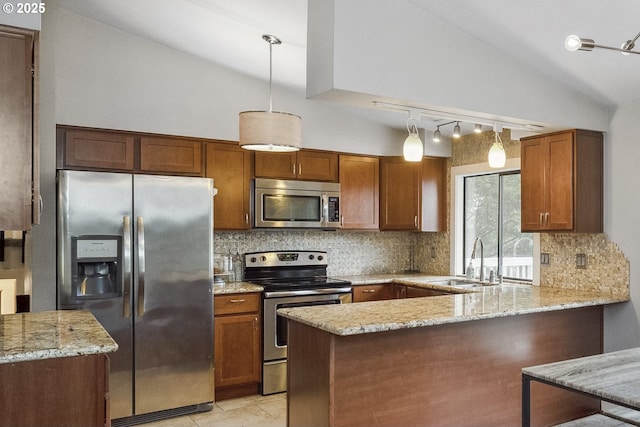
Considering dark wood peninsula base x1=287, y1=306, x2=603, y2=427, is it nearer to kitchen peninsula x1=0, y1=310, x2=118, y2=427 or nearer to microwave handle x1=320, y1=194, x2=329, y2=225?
kitchen peninsula x1=0, y1=310, x2=118, y2=427

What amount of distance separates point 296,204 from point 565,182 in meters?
2.26

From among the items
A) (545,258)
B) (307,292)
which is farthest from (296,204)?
(545,258)

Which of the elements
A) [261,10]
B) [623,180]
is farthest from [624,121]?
[261,10]

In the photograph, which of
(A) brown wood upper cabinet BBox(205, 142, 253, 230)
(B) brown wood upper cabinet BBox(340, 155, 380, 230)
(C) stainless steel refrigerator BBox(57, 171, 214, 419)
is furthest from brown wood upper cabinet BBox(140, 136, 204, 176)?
(B) brown wood upper cabinet BBox(340, 155, 380, 230)

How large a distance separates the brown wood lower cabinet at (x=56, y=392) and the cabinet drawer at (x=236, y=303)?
6.48ft

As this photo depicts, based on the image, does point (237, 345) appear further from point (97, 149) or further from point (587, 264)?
point (587, 264)

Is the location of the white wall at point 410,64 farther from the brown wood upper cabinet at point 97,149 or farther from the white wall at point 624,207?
the brown wood upper cabinet at point 97,149

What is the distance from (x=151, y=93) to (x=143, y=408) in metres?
2.43

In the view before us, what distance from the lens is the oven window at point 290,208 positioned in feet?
14.9

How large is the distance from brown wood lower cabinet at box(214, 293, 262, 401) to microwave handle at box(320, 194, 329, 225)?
1.04 meters

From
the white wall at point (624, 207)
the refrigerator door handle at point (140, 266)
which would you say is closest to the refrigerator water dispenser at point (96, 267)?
the refrigerator door handle at point (140, 266)

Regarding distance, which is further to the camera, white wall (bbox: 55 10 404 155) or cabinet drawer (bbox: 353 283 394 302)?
cabinet drawer (bbox: 353 283 394 302)

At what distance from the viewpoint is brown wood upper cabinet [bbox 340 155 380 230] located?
4.98 metres

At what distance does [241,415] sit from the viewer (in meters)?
3.78
